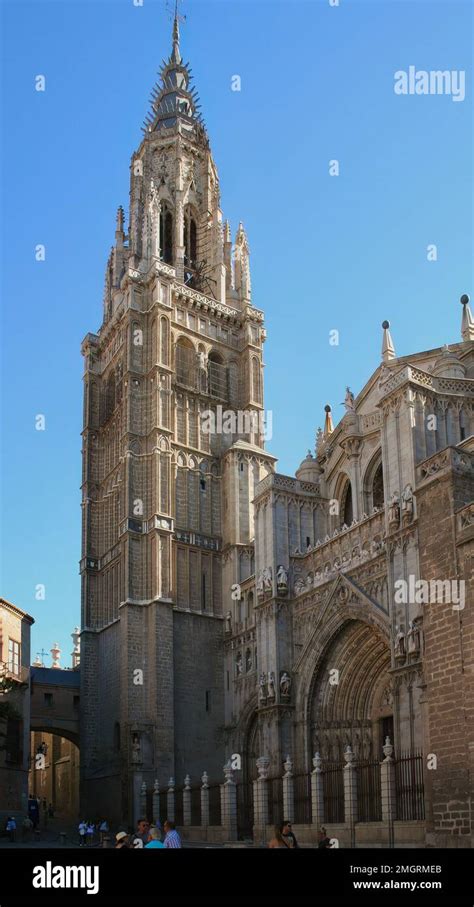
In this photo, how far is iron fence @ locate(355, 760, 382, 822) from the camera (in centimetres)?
2636

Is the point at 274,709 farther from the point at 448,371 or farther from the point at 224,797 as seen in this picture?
the point at 448,371

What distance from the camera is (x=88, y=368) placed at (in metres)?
52.3

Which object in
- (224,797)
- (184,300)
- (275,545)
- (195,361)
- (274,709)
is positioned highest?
(184,300)

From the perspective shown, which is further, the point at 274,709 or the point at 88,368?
the point at 88,368

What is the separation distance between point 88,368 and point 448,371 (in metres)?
23.0

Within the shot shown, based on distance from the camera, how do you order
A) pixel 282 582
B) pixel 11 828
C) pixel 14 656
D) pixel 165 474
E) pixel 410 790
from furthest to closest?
pixel 165 474
pixel 14 656
pixel 282 582
pixel 11 828
pixel 410 790

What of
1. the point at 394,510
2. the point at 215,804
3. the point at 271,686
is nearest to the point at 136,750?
the point at 215,804

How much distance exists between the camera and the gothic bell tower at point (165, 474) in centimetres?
4234

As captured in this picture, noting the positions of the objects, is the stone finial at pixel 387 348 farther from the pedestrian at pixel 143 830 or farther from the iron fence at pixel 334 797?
the pedestrian at pixel 143 830

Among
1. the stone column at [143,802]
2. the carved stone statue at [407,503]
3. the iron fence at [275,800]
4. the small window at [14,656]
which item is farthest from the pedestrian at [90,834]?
the carved stone statue at [407,503]

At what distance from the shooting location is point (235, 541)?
45.7m

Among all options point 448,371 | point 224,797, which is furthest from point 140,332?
point 224,797

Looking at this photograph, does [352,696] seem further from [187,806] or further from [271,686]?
[187,806]

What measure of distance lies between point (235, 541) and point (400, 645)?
696 inches
